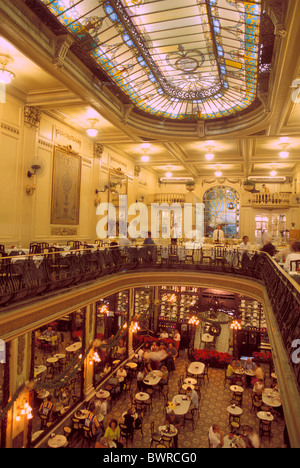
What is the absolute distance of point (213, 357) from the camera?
13.0 metres

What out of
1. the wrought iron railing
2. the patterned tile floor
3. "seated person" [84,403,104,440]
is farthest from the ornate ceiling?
the patterned tile floor

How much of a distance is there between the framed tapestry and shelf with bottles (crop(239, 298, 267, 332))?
8552 millimetres

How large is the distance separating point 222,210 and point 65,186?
10144 millimetres

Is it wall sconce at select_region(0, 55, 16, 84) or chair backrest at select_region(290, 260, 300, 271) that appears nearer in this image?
chair backrest at select_region(290, 260, 300, 271)

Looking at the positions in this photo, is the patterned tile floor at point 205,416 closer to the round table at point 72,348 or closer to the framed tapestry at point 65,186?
the round table at point 72,348

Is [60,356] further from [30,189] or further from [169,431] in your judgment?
[30,189]

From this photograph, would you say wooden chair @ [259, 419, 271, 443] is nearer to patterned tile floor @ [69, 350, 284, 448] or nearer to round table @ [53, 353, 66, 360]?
patterned tile floor @ [69, 350, 284, 448]

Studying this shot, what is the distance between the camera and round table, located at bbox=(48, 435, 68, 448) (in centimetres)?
739

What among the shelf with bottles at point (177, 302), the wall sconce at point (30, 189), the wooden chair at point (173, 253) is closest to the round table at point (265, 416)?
the wooden chair at point (173, 253)

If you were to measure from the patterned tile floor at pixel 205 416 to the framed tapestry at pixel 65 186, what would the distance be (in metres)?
6.34

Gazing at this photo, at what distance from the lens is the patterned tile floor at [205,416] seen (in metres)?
8.22

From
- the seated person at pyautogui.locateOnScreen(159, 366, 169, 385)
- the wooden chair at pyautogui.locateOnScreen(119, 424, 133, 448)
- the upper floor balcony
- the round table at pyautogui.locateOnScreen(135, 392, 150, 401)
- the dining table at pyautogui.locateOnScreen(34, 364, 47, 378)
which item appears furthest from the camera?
the upper floor balcony

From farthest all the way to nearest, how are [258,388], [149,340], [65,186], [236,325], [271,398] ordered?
[149,340] → [236,325] → [65,186] → [258,388] → [271,398]

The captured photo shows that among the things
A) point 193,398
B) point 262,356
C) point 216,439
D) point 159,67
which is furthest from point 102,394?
point 159,67
